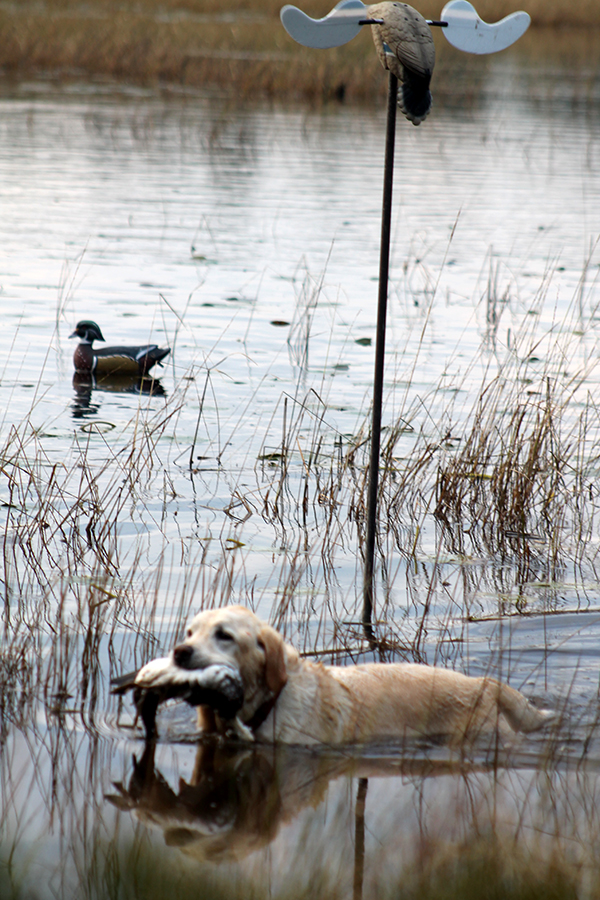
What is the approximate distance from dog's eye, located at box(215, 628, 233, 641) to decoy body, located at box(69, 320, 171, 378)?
19.1 feet

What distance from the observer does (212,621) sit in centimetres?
407

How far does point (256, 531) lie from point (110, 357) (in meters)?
3.48

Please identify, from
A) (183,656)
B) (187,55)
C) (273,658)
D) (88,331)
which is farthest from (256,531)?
(187,55)

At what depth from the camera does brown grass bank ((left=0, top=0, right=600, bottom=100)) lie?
29.5 m

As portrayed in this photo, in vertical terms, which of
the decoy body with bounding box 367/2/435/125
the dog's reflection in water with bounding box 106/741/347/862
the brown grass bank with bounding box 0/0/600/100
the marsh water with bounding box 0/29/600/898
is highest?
the brown grass bank with bounding box 0/0/600/100

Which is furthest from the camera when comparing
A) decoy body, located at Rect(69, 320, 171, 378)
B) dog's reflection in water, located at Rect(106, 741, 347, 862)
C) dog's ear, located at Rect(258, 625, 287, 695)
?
decoy body, located at Rect(69, 320, 171, 378)

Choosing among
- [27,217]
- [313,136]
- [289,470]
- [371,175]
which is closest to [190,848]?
[289,470]

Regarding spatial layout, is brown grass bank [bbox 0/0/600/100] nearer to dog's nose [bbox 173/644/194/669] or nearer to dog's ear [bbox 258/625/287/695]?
dog's ear [bbox 258/625/287/695]

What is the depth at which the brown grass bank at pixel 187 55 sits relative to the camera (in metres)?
29.5

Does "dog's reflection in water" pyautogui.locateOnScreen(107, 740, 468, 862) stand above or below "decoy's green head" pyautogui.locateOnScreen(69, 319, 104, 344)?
below

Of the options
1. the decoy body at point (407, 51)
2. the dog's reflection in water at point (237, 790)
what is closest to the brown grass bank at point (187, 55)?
the decoy body at point (407, 51)

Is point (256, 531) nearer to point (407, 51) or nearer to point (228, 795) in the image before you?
point (228, 795)

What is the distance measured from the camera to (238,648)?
4074 millimetres

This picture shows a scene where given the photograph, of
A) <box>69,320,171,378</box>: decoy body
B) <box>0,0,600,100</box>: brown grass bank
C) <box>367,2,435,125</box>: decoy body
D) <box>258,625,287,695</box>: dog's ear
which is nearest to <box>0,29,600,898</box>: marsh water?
<box>69,320,171,378</box>: decoy body
